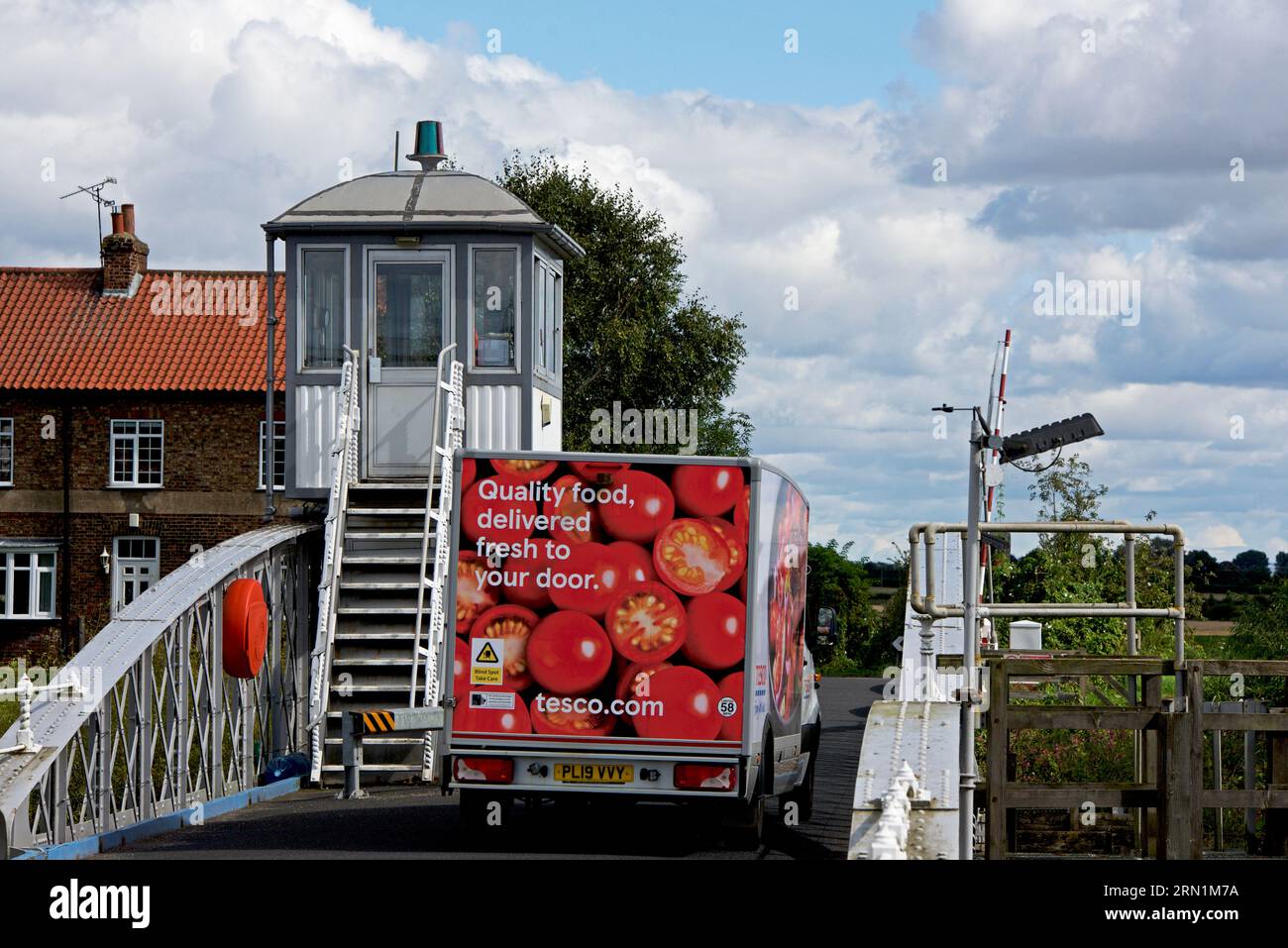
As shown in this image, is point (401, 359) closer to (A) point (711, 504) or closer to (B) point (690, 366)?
(A) point (711, 504)

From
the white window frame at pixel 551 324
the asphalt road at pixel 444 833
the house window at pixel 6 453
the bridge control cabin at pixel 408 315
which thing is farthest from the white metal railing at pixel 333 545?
the house window at pixel 6 453

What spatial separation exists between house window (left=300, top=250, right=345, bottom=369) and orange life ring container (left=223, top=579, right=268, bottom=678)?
507 centimetres

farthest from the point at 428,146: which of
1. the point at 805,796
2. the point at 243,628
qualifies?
the point at 805,796

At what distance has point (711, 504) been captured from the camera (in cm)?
1439

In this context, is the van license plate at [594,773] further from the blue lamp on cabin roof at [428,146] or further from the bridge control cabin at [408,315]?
the blue lamp on cabin roof at [428,146]

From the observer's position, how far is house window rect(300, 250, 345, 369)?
911 inches

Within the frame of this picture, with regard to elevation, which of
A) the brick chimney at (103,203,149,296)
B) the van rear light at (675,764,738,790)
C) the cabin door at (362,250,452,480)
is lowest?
the van rear light at (675,764,738,790)

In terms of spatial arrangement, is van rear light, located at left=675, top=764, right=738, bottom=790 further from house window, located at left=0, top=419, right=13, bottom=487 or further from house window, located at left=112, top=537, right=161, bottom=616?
house window, located at left=0, top=419, right=13, bottom=487

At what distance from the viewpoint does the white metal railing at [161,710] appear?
14484 millimetres

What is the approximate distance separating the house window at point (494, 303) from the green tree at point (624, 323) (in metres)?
28.6

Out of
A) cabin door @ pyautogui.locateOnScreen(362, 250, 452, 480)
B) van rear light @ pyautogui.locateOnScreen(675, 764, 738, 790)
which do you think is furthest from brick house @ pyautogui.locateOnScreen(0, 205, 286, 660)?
van rear light @ pyautogui.locateOnScreen(675, 764, 738, 790)

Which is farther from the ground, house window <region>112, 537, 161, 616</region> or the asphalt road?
house window <region>112, 537, 161, 616</region>
